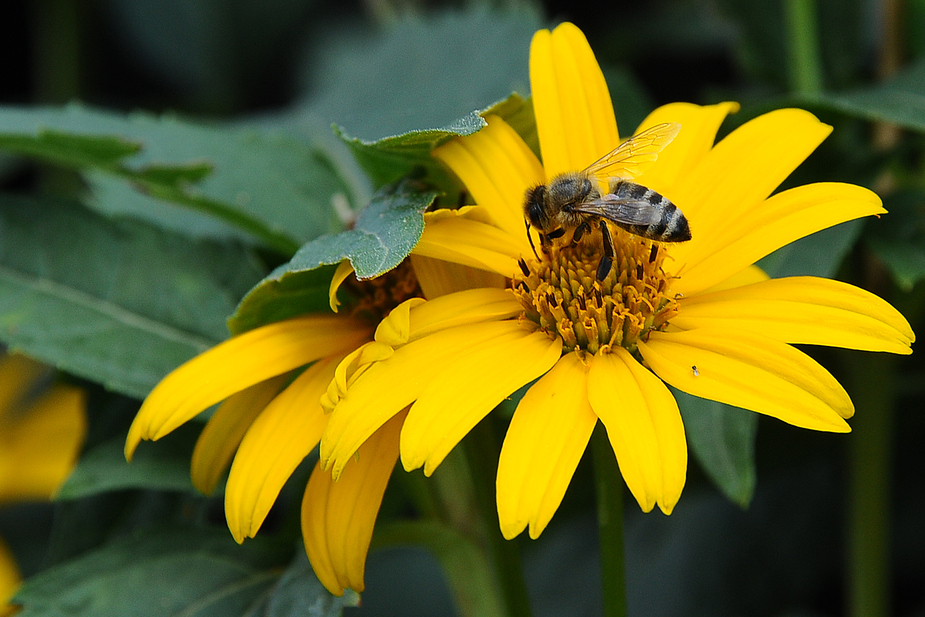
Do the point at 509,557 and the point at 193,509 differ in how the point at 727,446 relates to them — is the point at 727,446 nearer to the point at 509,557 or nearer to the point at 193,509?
the point at 509,557

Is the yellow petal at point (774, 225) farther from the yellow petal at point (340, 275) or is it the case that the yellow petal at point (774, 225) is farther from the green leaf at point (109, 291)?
the green leaf at point (109, 291)

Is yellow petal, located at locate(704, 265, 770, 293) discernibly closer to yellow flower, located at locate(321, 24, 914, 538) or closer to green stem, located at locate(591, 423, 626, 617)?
yellow flower, located at locate(321, 24, 914, 538)

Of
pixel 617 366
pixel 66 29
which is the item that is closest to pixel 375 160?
pixel 617 366

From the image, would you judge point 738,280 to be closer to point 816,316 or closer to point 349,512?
point 816,316

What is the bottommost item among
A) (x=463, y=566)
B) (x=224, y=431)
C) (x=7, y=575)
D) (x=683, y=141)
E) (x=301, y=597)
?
(x=7, y=575)

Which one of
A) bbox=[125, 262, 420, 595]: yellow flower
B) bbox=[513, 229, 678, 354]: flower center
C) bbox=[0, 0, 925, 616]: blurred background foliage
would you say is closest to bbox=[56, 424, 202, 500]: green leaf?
bbox=[0, 0, 925, 616]: blurred background foliage

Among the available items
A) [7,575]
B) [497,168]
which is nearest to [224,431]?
[497,168]

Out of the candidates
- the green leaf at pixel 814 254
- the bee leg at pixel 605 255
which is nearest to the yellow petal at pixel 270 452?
the bee leg at pixel 605 255
